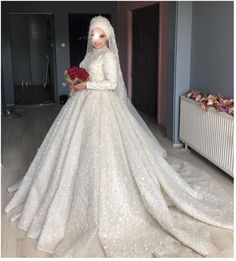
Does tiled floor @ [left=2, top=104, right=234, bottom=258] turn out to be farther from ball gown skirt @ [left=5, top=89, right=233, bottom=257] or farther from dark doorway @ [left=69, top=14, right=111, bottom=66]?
dark doorway @ [left=69, top=14, right=111, bottom=66]

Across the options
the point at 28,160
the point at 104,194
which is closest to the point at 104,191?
the point at 104,194

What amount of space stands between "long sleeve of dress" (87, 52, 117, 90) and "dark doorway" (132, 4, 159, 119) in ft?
9.19

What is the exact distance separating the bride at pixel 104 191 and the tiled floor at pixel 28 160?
0.26 ft

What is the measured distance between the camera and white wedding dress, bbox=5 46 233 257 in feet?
7.54

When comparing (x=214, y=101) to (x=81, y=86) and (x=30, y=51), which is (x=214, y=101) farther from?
(x=30, y=51)

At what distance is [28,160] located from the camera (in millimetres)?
3975

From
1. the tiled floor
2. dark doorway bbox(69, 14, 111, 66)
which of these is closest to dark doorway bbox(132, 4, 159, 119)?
the tiled floor

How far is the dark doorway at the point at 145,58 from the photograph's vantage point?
17.5 ft

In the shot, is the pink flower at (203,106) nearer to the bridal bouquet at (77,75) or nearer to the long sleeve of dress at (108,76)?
the long sleeve of dress at (108,76)

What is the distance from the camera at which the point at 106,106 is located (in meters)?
2.60

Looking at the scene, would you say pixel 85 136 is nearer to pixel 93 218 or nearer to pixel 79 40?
pixel 93 218

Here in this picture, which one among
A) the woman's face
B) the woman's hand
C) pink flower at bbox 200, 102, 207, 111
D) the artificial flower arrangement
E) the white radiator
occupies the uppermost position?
the woman's face

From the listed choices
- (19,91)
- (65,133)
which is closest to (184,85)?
(65,133)

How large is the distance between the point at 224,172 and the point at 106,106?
62.4 inches
